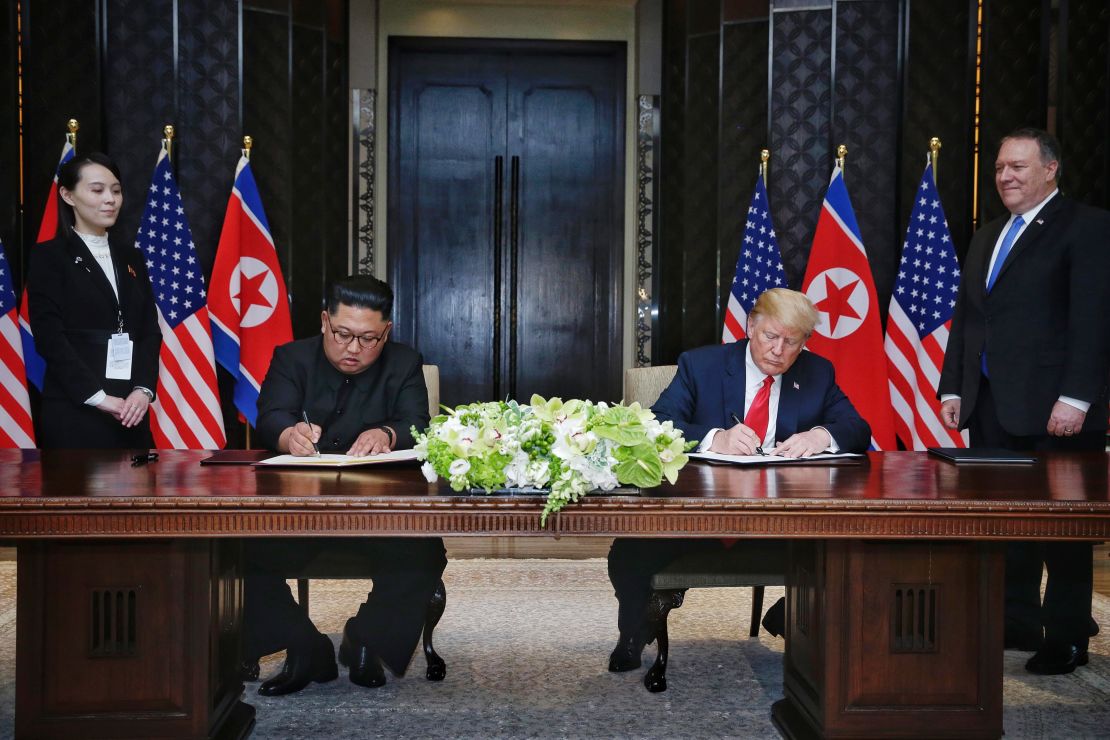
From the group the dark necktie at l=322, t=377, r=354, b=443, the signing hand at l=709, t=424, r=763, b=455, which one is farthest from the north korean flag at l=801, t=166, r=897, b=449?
the dark necktie at l=322, t=377, r=354, b=443

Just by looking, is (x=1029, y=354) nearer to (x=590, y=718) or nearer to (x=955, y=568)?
(x=955, y=568)

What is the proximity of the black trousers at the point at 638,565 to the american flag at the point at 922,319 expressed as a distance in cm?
215

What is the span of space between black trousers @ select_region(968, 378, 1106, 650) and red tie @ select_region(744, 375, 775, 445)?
79 centimetres

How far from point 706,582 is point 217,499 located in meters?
1.31

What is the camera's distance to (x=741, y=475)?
2119 mm

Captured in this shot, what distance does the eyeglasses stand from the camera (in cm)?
270

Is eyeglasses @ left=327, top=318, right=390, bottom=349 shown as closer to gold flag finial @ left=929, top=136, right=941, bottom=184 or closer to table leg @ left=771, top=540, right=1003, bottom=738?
table leg @ left=771, top=540, right=1003, bottom=738

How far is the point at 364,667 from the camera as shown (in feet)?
8.59

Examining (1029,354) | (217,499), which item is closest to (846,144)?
(1029,354)

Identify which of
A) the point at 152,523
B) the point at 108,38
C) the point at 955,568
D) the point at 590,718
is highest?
the point at 108,38

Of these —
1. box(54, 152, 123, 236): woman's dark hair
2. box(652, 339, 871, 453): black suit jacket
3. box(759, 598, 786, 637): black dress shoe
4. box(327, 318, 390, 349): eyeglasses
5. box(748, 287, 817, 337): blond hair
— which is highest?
box(54, 152, 123, 236): woman's dark hair

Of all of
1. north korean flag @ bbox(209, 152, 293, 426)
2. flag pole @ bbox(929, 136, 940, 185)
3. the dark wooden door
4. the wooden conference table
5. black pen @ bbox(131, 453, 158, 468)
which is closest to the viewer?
the wooden conference table

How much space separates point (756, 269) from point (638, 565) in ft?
7.96

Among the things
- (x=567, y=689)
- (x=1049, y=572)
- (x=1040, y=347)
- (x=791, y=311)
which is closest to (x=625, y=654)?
(x=567, y=689)
